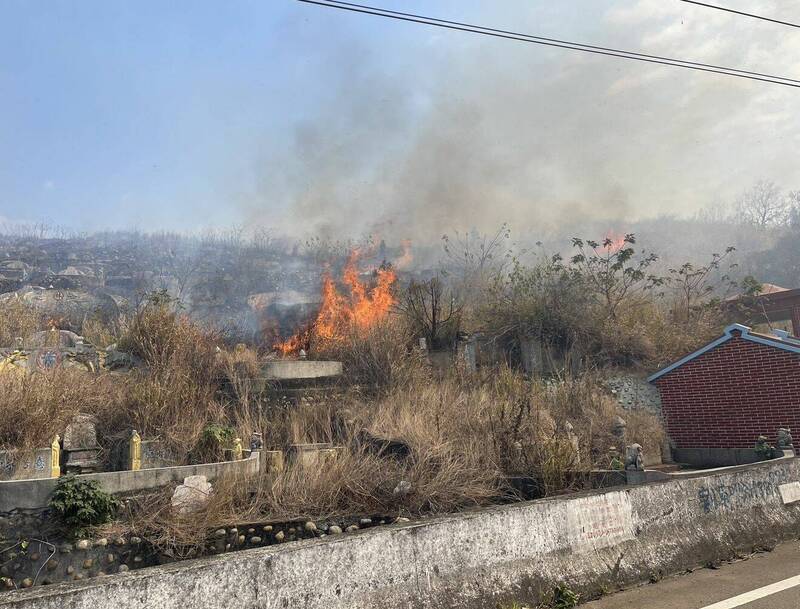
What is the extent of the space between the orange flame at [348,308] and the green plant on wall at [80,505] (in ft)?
29.5

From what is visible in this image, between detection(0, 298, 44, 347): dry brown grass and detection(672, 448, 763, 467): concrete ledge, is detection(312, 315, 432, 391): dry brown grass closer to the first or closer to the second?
detection(672, 448, 763, 467): concrete ledge

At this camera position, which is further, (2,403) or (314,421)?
(314,421)

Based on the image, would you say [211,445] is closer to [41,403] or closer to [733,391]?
[41,403]

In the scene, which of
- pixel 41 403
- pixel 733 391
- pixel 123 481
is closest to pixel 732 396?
pixel 733 391

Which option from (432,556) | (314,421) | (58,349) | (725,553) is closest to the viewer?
(432,556)

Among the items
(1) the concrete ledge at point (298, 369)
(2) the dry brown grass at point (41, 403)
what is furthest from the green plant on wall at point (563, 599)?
(1) the concrete ledge at point (298, 369)

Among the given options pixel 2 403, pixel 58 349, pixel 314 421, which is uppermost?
pixel 58 349

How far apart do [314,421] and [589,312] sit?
14.4m

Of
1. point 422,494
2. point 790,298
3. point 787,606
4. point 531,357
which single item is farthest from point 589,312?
point 787,606

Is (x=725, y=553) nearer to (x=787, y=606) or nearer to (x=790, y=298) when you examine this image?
(x=787, y=606)

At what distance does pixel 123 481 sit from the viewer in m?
8.09

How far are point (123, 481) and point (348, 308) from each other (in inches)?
428

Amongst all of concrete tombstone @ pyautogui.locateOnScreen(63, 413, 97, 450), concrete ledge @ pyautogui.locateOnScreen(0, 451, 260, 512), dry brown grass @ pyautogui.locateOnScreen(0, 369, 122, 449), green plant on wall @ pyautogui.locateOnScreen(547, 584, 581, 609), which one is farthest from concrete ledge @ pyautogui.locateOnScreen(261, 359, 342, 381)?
green plant on wall @ pyautogui.locateOnScreen(547, 584, 581, 609)

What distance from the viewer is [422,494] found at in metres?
7.35
